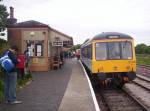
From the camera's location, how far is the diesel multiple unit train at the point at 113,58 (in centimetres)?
1952

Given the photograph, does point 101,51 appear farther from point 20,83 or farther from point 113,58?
point 20,83

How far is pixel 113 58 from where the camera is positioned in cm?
1978

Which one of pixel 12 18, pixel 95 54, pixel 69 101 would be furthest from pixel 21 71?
pixel 12 18

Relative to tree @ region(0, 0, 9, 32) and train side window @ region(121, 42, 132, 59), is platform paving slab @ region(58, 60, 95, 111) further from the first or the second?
tree @ region(0, 0, 9, 32)

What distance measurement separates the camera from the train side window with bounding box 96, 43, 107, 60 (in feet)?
65.0

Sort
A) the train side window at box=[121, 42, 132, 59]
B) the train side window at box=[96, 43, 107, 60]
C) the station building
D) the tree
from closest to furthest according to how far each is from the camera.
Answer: the train side window at box=[96, 43, 107, 60], the train side window at box=[121, 42, 132, 59], the tree, the station building

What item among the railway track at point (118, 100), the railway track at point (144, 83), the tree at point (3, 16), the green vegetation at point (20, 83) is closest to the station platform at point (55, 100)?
the green vegetation at point (20, 83)

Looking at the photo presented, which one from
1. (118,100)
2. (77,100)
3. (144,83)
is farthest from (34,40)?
(77,100)

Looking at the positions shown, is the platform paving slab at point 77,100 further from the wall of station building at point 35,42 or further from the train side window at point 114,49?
the wall of station building at point 35,42

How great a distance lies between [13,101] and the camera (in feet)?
40.9

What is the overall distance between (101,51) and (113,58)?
687 millimetres

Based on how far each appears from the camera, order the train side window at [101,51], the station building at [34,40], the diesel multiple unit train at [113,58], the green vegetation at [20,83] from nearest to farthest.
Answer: the green vegetation at [20,83] → the diesel multiple unit train at [113,58] → the train side window at [101,51] → the station building at [34,40]

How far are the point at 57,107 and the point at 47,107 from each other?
11.3 inches

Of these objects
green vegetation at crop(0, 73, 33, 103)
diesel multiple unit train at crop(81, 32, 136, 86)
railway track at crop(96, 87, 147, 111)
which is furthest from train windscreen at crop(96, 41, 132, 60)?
green vegetation at crop(0, 73, 33, 103)
